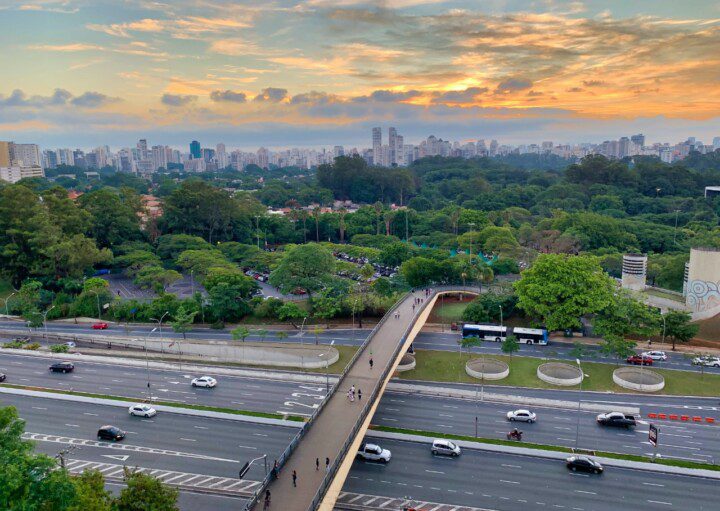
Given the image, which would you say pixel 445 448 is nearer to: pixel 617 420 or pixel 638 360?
pixel 617 420

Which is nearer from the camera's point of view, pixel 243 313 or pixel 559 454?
pixel 559 454

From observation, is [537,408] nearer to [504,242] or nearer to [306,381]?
[306,381]

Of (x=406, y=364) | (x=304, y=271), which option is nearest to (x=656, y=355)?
(x=406, y=364)

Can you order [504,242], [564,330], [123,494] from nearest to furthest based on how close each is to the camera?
1. [123,494]
2. [564,330]
3. [504,242]

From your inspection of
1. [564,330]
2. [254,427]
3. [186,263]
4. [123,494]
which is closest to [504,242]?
[564,330]

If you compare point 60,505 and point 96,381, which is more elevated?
point 60,505

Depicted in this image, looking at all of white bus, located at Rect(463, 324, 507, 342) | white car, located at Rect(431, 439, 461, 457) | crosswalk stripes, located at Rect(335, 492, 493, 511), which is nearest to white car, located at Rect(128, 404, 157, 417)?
crosswalk stripes, located at Rect(335, 492, 493, 511)
